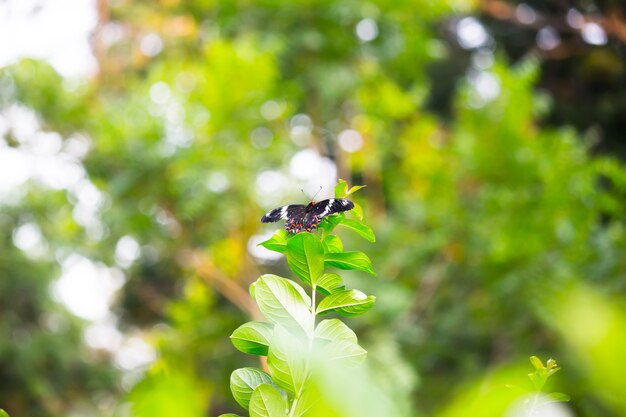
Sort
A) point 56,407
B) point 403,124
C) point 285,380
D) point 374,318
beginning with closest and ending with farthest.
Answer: point 285,380 → point 374,318 → point 403,124 → point 56,407

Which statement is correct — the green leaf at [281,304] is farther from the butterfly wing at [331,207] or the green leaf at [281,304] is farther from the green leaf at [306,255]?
the butterfly wing at [331,207]

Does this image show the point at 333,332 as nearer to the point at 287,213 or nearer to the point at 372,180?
the point at 287,213

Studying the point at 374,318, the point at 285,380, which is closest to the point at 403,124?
the point at 374,318

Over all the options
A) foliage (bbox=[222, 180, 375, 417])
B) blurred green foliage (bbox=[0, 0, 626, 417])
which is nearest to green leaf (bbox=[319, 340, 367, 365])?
foliage (bbox=[222, 180, 375, 417])

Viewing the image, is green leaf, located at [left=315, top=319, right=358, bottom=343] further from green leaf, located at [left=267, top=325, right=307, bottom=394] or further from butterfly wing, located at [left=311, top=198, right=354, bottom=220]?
butterfly wing, located at [left=311, top=198, right=354, bottom=220]

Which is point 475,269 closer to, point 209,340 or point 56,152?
point 209,340

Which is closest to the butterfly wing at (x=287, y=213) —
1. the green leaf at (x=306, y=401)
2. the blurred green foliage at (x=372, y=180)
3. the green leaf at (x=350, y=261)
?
the green leaf at (x=350, y=261)
